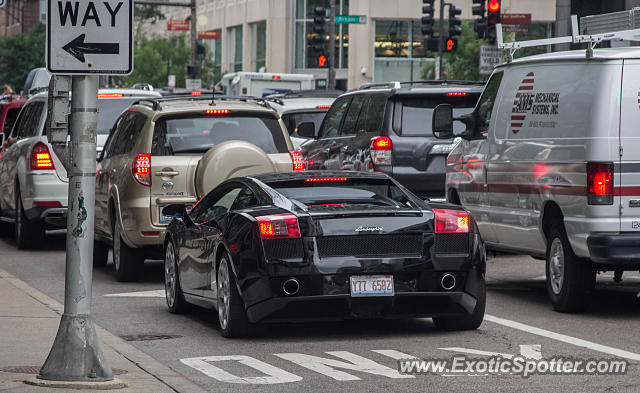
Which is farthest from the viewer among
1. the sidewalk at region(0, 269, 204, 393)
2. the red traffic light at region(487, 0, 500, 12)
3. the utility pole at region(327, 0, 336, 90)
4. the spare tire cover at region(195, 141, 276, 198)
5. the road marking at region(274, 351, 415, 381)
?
the utility pole at region(327, 0, 336, 90)

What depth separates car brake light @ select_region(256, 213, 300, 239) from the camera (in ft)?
32.4

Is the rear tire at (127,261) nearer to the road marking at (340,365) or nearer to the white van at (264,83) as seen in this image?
the road marking at (340,365)

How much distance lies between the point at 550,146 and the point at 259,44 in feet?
224

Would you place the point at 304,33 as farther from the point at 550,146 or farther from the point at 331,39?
the point at 550,146

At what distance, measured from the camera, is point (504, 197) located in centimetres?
1311

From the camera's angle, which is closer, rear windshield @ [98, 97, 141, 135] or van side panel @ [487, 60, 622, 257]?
van side panel @ [487, 60, 622, 257]

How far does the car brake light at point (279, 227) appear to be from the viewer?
9.89 m

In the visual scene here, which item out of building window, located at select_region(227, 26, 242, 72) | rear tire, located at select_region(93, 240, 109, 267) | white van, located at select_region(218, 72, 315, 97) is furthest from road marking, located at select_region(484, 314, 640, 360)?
building window, located at select_region(227, 26, 242, 72)

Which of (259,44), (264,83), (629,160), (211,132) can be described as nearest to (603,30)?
(629,160)

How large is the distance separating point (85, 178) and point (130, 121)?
23.7 ft

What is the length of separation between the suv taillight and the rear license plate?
611 centimetres

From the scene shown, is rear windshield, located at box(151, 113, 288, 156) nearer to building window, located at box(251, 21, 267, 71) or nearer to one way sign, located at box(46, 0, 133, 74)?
one way sign, located at box(46, 0, 133, 74)

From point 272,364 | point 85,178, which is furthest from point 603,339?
point 85,178

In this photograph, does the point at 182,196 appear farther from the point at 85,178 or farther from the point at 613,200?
the point at 85,178
